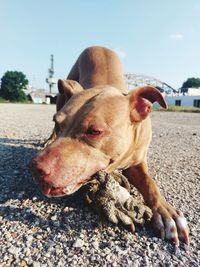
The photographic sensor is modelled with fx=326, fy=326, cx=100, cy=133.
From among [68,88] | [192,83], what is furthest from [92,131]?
[192,83]

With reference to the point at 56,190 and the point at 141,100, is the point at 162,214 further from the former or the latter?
the point at 141,100

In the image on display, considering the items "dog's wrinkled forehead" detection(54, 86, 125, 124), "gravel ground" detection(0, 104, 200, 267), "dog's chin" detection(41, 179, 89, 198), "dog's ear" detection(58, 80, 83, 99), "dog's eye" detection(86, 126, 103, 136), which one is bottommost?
"gravel ground" detection(0, 104, 200, 267)

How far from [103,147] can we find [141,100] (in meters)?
0.81

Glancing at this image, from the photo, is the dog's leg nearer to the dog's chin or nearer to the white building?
the dog's chin

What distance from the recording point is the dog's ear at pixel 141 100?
11.2 ft

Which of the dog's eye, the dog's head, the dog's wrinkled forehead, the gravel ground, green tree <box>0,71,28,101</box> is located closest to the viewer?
the gravel ground

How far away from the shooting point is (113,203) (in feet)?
9.37

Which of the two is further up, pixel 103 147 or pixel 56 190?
pixel 103 147

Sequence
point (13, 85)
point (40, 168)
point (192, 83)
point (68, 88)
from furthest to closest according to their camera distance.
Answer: point (192, 83) → point (13, 85) → point (68, 88) → point (40, 168)

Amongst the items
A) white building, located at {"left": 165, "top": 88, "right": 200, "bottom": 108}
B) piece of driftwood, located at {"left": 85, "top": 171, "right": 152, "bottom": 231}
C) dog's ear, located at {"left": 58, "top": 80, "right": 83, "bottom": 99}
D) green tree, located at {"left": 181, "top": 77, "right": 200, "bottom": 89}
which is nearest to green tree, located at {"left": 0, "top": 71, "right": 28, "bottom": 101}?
white building, located at {"left": 165, "top": 88, "right": 200, "bottom": 108}

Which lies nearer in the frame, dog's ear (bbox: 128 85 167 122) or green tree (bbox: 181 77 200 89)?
dog's ear (bbox: 128 85 167 122)

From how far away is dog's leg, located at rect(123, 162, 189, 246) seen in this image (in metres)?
2.67

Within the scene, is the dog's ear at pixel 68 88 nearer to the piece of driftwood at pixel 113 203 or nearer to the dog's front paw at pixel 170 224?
the piece of driftwood at pixel 113 203

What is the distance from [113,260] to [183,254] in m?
0.55
